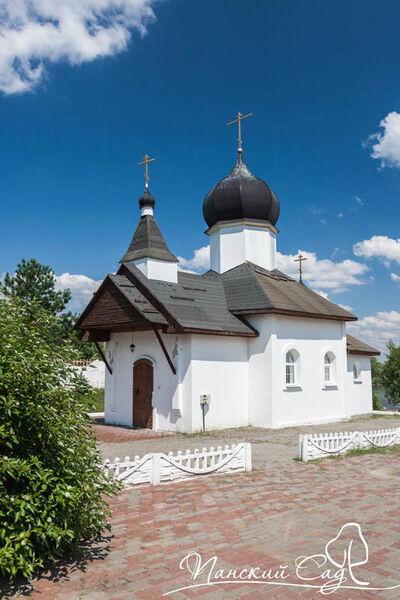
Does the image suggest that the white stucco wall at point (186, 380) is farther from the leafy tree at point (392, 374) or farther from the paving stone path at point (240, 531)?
the leafy tree at point (392, 374)

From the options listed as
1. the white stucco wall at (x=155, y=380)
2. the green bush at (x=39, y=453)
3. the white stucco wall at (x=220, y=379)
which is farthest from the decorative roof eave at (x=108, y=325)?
the green bush at (x=39, y=453)

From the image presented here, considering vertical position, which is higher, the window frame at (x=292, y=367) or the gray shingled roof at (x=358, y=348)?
the gray shingled roof at (x=358, y=348)

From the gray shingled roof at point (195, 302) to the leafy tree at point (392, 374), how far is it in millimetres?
19982

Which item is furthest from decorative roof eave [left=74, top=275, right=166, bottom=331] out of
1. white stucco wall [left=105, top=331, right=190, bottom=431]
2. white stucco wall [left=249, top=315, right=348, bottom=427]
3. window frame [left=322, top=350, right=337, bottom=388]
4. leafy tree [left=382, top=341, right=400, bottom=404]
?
leafy tree [left=382, top=341, right=400, bottom=404]

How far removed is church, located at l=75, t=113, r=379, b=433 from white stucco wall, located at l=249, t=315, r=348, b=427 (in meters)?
0.04

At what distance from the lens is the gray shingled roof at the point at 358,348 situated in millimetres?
24188

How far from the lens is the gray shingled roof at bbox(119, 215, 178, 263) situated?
1831 centimetres

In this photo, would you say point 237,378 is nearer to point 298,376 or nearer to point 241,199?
point 298,376

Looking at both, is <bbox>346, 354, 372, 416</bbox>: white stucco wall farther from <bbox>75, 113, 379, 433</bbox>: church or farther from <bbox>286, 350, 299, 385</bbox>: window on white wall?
<bbox>286, 350, 299, 385</bbox>: window on white wall

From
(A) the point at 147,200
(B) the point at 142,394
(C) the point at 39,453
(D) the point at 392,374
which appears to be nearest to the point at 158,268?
(A) the point at 147,200

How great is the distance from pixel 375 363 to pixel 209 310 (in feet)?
177

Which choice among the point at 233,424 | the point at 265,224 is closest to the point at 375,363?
the point at 265,224

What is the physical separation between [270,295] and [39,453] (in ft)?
48.2

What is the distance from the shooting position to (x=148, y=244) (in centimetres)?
1841
